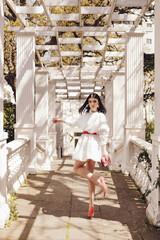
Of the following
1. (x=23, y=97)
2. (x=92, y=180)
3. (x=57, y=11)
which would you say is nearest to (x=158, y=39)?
(x=92, y=180)

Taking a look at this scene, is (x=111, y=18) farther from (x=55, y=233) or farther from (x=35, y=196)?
(x=55, y=233)

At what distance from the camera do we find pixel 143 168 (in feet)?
20.2

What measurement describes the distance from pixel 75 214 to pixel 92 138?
1136mm

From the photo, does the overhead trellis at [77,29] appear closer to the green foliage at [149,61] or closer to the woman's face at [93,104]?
the green foliage at [149,61]

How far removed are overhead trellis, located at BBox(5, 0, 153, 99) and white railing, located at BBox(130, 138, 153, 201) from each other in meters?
2.62

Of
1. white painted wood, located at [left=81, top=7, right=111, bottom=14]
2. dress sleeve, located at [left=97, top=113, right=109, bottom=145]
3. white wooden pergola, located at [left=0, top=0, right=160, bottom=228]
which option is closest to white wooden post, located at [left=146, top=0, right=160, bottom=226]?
white wooden pergola, located at [left=0, top=0, right=160, bottom=228]

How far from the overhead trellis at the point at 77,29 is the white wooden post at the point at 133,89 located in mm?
350

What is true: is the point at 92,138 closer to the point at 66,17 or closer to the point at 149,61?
the point at 66,17

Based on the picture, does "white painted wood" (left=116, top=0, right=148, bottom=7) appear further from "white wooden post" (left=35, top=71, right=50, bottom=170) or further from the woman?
"white wooden post" (left=35, top=71, right=50, bottom=170)

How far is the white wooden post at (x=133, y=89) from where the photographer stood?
792 cm

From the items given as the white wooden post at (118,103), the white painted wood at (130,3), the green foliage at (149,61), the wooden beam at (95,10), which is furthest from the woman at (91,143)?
the green foliage at (149,61)

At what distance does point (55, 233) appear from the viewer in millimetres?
3957

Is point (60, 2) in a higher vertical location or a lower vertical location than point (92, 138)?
higher

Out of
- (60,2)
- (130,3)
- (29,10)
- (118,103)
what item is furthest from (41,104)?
(130,3)
